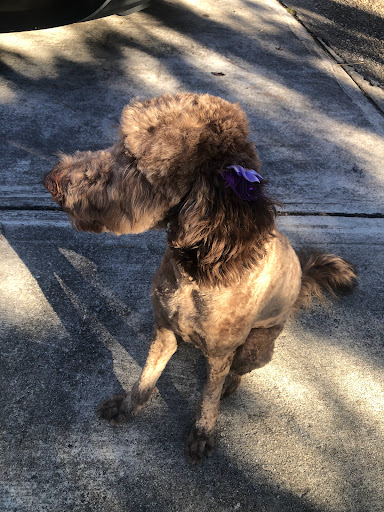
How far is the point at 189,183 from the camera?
Answer: 1.52 meters

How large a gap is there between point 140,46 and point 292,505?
4.35m

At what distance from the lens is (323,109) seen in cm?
420

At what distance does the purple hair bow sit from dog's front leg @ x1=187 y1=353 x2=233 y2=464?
0.87 m

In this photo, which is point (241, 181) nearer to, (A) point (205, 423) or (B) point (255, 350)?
(B) point (255, 350)

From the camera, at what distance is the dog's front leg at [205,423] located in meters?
2.02

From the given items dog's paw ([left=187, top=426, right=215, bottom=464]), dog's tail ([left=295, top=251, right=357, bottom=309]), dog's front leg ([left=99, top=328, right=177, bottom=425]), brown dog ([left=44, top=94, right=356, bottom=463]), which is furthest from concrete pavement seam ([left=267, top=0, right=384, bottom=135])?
dog's paw ([left=187, top=426, right=215, bottom=464])

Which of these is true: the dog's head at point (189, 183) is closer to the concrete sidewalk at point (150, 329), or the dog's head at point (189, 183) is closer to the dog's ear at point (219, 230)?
the dog's ear at point (219, 230)

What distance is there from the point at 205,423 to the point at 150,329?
2.13 ft

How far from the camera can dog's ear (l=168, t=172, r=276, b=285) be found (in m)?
1.45

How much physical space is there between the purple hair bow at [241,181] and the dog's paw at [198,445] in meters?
1.13

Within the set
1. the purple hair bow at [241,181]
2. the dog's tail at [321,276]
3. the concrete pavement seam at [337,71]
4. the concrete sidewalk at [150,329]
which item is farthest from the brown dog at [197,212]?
the concrete pavement seam at [337,71]

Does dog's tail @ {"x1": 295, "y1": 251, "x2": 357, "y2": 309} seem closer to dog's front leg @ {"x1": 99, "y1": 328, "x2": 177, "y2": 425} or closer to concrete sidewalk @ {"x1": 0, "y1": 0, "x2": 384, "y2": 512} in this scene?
concrete sidewalk @ {"x1": 0, "y1": 0, "x2": 384, "y2": 512}

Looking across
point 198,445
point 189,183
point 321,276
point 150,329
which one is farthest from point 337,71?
point 198,445

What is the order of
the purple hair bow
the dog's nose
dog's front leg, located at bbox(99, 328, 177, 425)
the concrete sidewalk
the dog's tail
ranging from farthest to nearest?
Answer: the dog's tail → dog's front leg, located at bbox(99, 328, 177, 425) → the concrete sidewalk → the dog's nose → the purple hair bow
